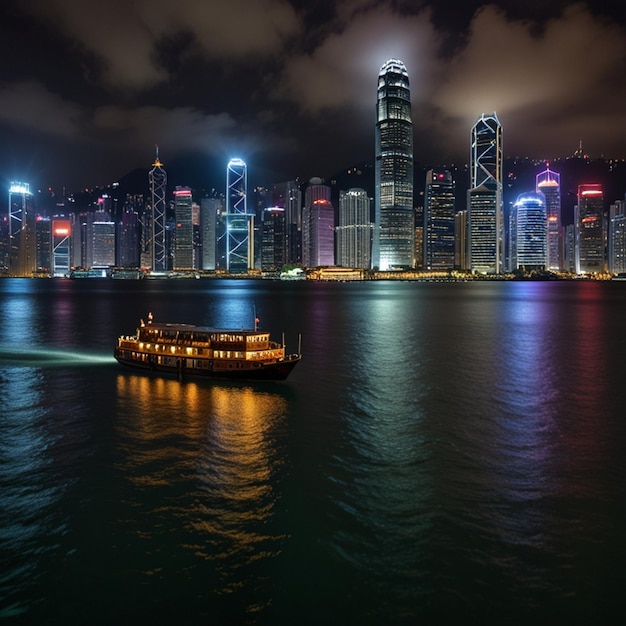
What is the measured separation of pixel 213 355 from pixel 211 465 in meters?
18.9

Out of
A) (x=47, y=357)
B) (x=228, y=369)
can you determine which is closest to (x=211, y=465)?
(x=228, y=369)

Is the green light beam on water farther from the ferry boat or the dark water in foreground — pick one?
the ferry boat

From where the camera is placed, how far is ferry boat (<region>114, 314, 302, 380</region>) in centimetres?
3950

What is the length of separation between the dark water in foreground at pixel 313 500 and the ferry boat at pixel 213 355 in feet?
5.11

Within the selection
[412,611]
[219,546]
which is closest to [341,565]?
[412,611]

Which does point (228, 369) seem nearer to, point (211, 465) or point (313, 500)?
point (211, 465)

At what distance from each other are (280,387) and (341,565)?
2321 cm

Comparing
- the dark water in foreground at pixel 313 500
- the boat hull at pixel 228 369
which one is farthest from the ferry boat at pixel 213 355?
the dark water in foreground at pixel 313 500

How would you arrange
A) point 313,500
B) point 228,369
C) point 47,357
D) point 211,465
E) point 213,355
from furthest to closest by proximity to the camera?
point 47,357
point 213,355
point 228,369
point 211,465
point 313,500

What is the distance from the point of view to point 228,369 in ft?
131

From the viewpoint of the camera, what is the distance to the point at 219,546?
15.9 m

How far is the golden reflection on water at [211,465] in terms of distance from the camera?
16.2 m

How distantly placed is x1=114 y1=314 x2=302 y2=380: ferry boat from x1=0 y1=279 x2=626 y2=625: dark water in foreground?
1558mm

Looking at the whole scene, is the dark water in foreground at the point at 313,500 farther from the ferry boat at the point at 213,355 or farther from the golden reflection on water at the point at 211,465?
the ferry boat at the point at 213,355
